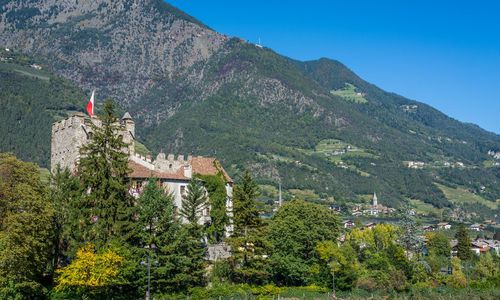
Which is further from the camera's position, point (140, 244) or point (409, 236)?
point (409, 236)

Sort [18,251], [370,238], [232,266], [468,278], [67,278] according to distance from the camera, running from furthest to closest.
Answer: [370,238], [468,278], [232,266], [67,278], [18,251]

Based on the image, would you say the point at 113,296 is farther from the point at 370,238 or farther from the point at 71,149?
the point at 370,238

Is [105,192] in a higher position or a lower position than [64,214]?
higher

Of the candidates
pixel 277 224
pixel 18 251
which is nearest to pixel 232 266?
pixel 277 224

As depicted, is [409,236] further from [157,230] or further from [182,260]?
[157,230]

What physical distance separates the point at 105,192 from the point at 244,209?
18.5 meters

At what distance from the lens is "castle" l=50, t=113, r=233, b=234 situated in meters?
65.2

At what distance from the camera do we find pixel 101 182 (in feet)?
181

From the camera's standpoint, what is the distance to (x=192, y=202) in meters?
66.2

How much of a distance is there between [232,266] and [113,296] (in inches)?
625

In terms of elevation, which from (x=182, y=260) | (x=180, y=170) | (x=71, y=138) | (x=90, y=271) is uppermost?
(x=71, y=138)

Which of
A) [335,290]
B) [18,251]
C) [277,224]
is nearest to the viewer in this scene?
[18,251]

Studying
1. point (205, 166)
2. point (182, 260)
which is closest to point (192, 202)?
point (182, 260)

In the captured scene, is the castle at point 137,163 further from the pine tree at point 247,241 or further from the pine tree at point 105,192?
the pine tree at point 105,192
